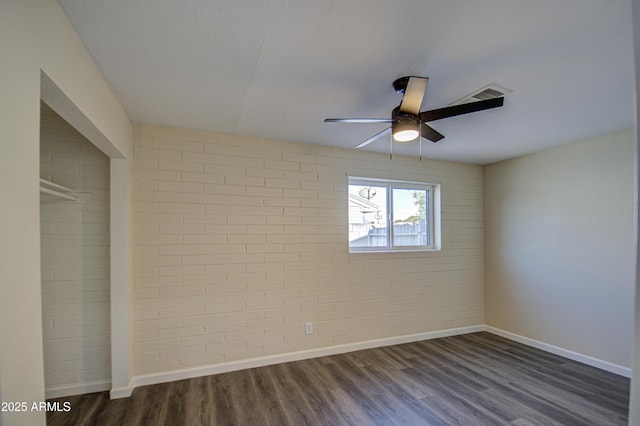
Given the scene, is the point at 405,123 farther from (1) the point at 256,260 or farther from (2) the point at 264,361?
(2) the point at 264,361

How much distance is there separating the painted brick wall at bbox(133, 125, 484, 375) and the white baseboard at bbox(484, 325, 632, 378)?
785mm

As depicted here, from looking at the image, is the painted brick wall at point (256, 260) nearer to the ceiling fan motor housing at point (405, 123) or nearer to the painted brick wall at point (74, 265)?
the painted brick wall at point (74, 265)

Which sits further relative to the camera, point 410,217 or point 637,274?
point 410,217

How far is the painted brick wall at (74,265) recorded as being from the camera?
2.41 meters

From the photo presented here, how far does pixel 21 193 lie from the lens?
965mm

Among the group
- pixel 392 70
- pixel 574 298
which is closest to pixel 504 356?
pixel 574 298

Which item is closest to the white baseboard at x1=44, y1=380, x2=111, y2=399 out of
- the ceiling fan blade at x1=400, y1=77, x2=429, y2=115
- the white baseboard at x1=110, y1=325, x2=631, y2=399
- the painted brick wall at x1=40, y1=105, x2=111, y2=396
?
the painted brick wall at x1=40, y1=105, x2=111, y2=396

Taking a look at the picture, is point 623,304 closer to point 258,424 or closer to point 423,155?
point 423,155

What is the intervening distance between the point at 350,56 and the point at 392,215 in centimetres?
251

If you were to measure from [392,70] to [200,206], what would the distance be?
2.16 m

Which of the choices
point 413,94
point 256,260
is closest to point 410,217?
point 256,260

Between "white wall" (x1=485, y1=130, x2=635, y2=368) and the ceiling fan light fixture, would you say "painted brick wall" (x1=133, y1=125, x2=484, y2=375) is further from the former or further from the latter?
the ceiling fan light fixture

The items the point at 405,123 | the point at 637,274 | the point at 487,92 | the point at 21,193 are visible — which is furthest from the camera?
the point at 487,92

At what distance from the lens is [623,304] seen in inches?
110
